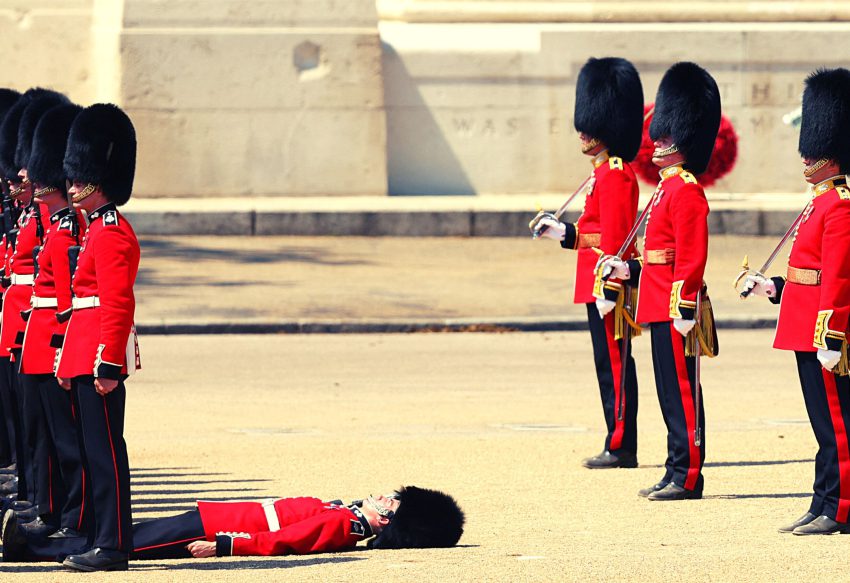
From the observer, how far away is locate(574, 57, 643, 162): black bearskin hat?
32.3ft

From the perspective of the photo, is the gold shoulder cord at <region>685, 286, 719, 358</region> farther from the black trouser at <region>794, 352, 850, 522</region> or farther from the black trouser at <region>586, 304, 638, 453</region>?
the black trouser at <region>794, 352, 850, 522</region>

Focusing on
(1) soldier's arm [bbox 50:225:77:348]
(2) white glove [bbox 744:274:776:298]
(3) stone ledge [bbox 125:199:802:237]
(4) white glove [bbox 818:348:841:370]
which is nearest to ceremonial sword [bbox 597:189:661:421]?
(2) white glove [bbox 744:274:776:298]

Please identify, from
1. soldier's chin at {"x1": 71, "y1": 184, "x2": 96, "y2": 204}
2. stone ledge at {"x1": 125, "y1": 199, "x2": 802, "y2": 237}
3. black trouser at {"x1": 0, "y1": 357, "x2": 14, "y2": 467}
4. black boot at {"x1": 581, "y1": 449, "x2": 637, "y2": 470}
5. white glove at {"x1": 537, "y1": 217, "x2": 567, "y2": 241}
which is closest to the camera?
soldier's chin at {"x1": 71, "y1": 184, "x2": 96, "y2": 204}

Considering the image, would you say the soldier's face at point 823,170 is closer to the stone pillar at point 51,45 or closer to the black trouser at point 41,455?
the black trouser at point 41,455

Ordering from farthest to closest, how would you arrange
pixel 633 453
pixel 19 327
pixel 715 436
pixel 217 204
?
pixel 217 204 → pixel 715 436 → pixel 633 453 → pixel 19 327

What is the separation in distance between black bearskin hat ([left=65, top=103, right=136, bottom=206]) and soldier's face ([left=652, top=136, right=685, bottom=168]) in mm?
2603

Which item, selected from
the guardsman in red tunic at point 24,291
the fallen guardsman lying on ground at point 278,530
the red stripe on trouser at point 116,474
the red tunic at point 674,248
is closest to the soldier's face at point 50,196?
the guardsman in red tunic at point 24,291

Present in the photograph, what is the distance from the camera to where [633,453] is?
951cm

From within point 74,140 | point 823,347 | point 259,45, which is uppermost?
point 259,45

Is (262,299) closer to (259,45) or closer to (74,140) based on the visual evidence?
(259,45)

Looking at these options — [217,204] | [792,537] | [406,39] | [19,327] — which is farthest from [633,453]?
[406,39]

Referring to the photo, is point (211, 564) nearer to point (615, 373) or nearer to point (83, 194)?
point (83, 194)

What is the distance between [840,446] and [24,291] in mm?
3439

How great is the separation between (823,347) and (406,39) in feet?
60.9
